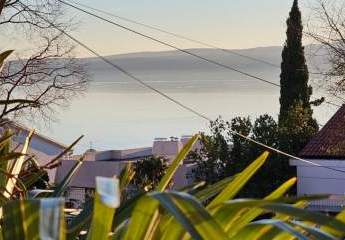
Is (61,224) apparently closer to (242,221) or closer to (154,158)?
(242,221)

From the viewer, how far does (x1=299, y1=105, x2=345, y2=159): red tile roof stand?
15939 mm

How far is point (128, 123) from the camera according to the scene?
221 feet

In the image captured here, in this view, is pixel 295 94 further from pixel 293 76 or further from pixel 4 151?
pixel 4 151

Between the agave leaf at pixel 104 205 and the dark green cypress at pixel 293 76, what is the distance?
64.5 feet

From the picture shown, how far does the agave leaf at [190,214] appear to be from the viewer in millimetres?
762

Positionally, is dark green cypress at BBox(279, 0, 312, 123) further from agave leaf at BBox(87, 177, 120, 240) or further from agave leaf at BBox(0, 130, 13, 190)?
agave leaf at BBox(87, 177, 120, 240)

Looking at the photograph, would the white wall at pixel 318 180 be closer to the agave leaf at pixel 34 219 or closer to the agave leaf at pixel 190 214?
the agave leaf at pixel 34 219

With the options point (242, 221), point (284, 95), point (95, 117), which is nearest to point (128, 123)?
point (95, 117)

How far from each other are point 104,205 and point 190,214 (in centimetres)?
12

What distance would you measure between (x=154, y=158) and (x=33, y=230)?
17756 millimetres

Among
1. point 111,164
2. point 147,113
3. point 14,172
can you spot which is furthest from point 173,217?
point 147,113

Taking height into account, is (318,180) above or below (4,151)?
below

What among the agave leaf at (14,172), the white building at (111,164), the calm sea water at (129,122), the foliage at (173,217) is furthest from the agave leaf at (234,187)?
the calm sea water at (129,122)

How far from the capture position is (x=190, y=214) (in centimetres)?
77
